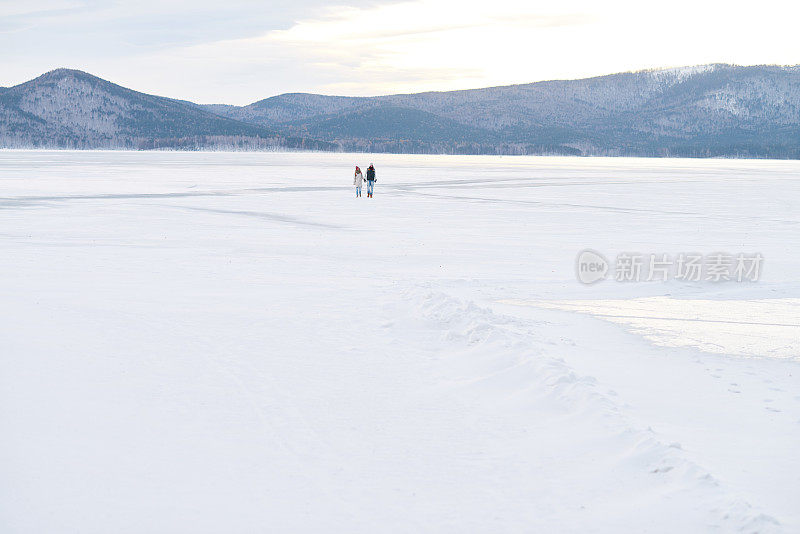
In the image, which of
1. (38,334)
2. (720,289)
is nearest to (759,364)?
(720,289)

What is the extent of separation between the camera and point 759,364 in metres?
7.98

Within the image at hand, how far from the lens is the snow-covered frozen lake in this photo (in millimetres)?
4797

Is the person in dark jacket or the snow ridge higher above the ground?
the person in dark jacket

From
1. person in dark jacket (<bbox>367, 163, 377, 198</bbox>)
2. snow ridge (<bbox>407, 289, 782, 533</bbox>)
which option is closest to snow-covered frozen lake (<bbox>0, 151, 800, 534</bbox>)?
snow ridge (<bbox>407, 289, 782, 533</bbox>)

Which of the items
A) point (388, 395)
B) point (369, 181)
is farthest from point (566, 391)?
Answer: point (369, 181)

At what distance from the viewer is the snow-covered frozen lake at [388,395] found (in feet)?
15.7

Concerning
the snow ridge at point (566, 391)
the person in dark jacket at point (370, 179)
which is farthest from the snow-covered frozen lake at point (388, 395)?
the person in dark jacket at point (370, 179)

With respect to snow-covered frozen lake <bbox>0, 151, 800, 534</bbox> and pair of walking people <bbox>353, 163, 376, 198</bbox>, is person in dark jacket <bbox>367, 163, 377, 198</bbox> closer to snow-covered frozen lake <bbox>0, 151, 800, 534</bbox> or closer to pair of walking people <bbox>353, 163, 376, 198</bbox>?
pair of walking people <bbox>353, 163, 376, 198</bbox>

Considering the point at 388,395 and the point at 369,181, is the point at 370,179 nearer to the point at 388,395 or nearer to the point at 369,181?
the point at 369,181

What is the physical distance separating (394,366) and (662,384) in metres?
2.59

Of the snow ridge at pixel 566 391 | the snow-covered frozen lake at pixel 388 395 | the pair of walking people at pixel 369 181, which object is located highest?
the pair of walking people at pixel 369 181

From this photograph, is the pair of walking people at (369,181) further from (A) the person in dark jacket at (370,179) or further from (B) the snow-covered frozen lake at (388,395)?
(B) the snow-covered frozen lake at (388,395)

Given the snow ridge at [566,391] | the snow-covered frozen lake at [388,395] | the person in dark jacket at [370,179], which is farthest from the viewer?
the person in dark jacket at [370,179]

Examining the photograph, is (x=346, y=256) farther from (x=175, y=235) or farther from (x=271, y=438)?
(x=271, y=438)
